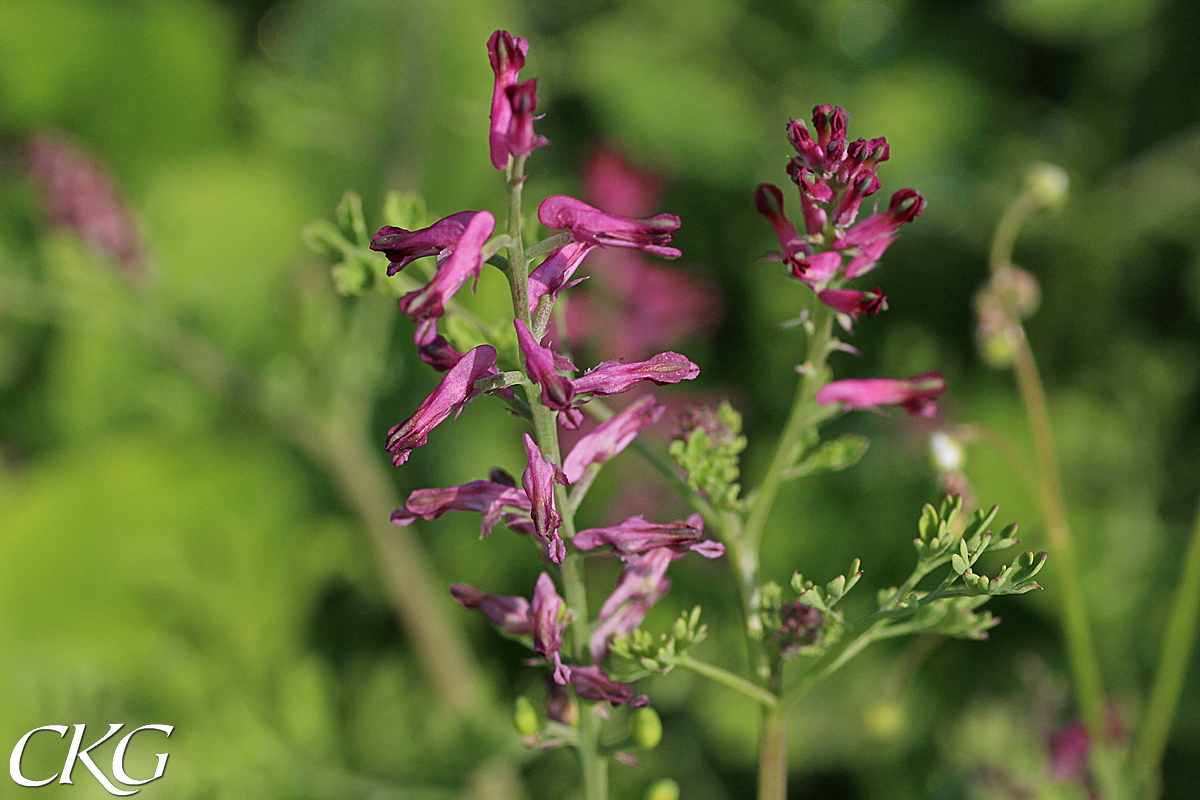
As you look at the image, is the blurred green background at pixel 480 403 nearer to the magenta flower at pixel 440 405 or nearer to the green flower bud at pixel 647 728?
the green flower bud at pixel 647 728

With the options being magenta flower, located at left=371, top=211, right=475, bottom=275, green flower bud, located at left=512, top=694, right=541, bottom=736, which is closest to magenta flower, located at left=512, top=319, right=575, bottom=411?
magenta flower, located at left=371, top=211, right=475, bottom=275

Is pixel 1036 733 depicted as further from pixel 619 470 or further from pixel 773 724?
pixel 619 470

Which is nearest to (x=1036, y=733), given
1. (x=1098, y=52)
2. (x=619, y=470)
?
(x=619, y=470)

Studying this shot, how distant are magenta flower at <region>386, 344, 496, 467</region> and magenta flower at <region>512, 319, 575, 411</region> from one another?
2.4 inches

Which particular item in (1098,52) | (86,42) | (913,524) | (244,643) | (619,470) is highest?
(86,42)

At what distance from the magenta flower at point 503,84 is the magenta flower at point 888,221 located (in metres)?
0.30

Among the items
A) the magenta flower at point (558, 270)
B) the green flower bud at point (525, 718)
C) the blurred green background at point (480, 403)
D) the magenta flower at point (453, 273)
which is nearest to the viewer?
the magenta flower at point (453, 273)

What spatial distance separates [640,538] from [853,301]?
0.27 metres

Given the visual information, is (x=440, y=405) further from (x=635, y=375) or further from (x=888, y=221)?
(x=888, y=221)

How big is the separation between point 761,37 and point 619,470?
5.05 feet

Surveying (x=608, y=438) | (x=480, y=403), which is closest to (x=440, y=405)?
(x=608, y=438)

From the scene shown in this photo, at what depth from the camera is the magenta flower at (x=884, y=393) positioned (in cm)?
99

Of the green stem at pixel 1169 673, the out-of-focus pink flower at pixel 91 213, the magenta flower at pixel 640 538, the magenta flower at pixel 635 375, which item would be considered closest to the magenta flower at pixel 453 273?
the magenta flower at pixel 635 375

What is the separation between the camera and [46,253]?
2275mm
